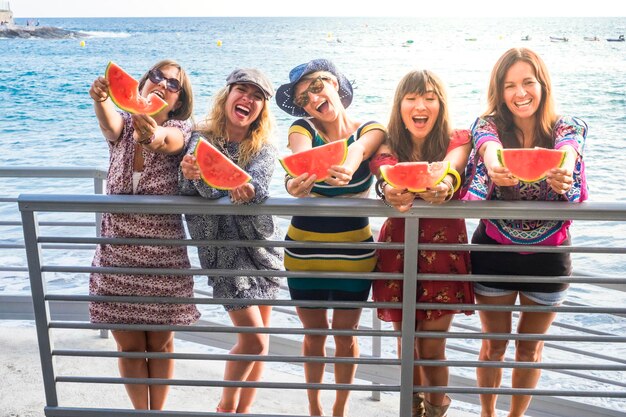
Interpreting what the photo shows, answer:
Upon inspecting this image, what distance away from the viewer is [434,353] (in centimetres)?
286

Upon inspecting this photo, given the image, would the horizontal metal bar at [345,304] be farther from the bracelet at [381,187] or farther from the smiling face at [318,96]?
the smiling face at [318,96]

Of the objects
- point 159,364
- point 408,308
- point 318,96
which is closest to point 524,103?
point 318,96

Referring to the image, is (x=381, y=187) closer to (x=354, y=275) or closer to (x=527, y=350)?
(x=354, y=275)

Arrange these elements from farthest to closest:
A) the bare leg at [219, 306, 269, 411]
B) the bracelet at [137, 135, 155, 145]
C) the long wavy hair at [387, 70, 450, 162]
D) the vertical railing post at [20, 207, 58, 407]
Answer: the bare leg at [219, 306, 269, 411] < the long wavy hair at [387, 70, 450, 162] < the bracelet at [137, 135, 155, 145] < the vertical railing post at [20, 207, 58, 407]

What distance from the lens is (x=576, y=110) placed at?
26.3m

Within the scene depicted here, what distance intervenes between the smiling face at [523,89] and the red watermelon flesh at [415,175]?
52cm

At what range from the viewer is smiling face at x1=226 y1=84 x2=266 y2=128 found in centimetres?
294

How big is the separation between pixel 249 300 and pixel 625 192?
1496 cm

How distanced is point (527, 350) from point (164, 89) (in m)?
1.73

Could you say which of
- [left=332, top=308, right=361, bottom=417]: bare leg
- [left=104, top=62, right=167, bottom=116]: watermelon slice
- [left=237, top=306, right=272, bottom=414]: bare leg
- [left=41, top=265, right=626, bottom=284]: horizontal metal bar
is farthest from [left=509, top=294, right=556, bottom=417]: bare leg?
[left=104, top=62, right=167, bottom=116]: watermelon slice

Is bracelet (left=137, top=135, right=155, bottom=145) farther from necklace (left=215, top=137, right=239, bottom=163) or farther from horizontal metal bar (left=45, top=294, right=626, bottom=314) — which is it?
horizontal metal bar (left=45, top=294, right=626, bottom=314)

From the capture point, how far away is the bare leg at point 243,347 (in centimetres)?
304

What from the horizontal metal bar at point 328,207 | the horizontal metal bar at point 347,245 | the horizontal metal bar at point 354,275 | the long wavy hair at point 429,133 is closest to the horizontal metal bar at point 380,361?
the horizontal metal bar at point 354,275

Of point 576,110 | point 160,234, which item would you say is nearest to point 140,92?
point 160,234
